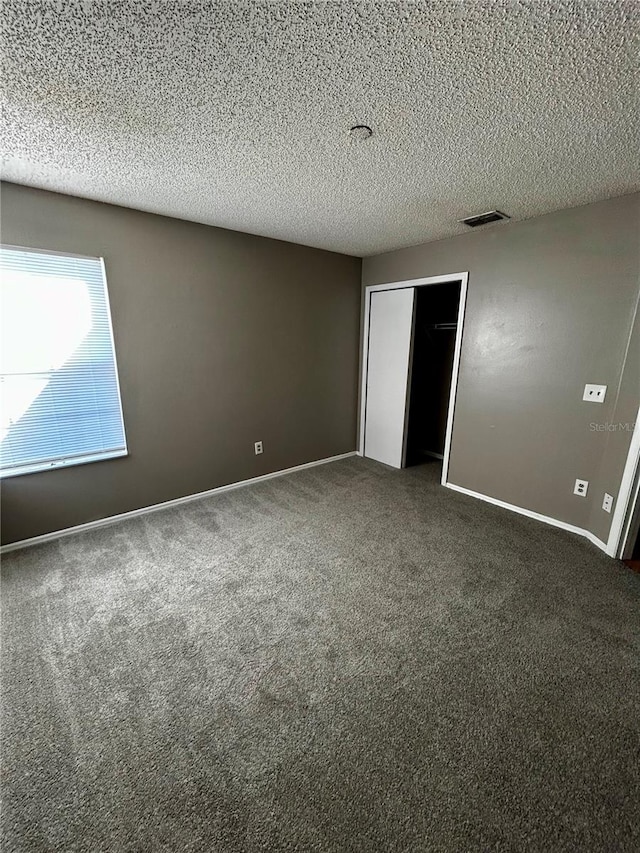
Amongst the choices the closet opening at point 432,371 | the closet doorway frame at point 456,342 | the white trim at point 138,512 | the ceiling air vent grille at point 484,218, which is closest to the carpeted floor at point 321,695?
the white trim at point 138,512

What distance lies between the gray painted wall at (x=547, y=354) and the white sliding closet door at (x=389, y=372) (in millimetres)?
486

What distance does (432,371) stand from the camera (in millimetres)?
4367

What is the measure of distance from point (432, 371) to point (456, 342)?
1156mm

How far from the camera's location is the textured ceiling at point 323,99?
1.01 m

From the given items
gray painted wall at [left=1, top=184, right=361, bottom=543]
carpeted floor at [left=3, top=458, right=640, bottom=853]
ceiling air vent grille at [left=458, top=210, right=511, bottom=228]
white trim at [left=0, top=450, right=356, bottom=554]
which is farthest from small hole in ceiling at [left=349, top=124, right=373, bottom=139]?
white trim at [left=0, top=450, right=356, bottom=554]

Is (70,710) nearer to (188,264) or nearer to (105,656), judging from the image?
(105,656)

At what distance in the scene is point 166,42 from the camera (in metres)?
1.09

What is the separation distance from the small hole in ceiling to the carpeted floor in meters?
2.39

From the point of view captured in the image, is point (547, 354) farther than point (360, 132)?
Yes

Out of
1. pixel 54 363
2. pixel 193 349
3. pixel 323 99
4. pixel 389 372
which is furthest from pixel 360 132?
pixel 389 372

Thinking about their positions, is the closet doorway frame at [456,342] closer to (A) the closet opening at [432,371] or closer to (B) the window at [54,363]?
(A) the closet opening at [432,371]

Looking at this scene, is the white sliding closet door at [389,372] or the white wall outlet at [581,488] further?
the white sliding closet door at [389,372]

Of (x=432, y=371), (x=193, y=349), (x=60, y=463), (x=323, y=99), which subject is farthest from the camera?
(x=432, y=371)

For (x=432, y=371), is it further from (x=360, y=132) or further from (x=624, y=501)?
(x=360, y=132)
